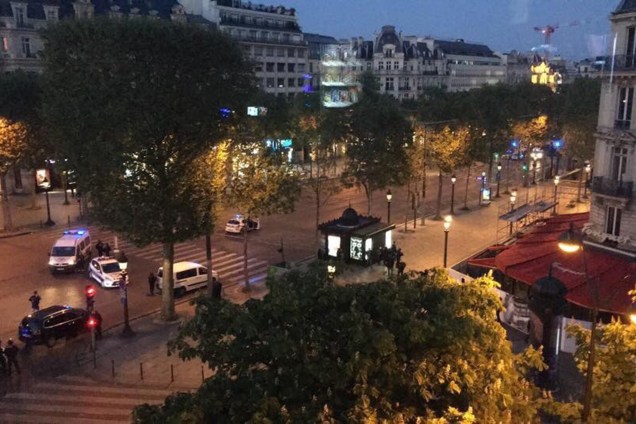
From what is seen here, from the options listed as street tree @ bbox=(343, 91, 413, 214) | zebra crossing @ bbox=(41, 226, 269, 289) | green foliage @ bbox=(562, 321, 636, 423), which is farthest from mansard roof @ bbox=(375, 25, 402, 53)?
green foliage @ bbox=(562, 321, 636, 423)

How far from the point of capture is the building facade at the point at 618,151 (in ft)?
94.9

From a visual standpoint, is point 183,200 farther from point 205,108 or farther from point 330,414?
point 330,414

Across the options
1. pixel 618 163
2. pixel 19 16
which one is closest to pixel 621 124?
pixel 618 163

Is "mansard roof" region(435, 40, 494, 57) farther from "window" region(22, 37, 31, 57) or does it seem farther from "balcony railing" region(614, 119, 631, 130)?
"balcony railing" region(614, 119, 631, 130)

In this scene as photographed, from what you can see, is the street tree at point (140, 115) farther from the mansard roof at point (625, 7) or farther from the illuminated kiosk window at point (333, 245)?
the mansard roof at point (625, 7)

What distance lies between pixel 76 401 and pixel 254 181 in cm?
1343

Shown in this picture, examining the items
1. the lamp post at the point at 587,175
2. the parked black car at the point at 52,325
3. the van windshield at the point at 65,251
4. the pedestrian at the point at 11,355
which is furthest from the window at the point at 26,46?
the lamp post at the point at 587,175

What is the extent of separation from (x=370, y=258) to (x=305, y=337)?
23.6 metres

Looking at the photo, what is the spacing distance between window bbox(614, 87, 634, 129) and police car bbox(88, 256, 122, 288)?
85.4 feet

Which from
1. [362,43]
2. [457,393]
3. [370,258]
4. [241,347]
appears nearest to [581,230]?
[370,258]

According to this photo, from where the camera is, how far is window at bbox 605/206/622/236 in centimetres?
3031

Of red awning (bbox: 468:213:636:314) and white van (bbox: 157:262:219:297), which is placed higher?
red awning (bbox: 468:213:636:314)

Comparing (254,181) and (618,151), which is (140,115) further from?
(618,151)

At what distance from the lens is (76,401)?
20.1 metres
